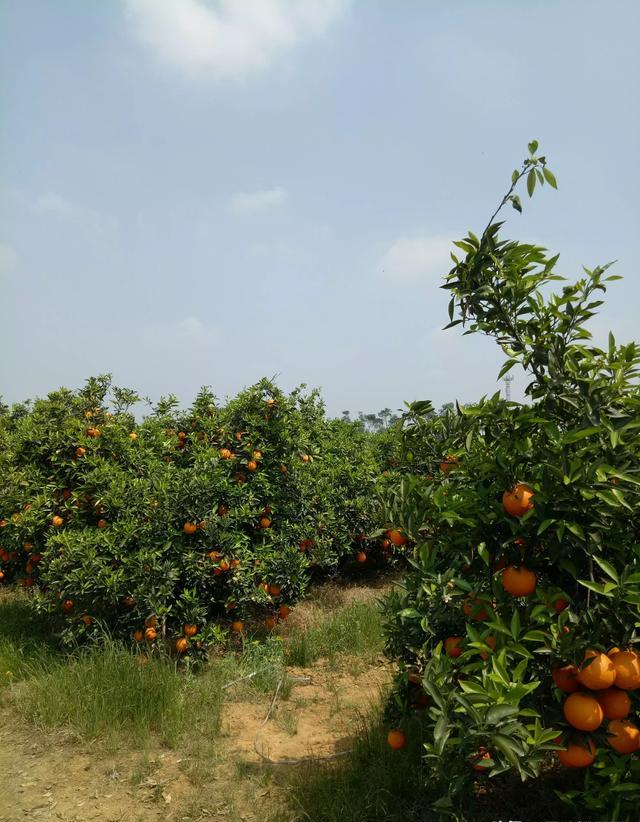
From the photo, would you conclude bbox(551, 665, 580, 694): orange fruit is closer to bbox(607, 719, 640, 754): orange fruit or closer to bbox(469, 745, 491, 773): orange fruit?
bbox(607, 719, 640, 754): orange fruit

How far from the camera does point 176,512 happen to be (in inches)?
198

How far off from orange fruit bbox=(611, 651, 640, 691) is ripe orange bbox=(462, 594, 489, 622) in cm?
49

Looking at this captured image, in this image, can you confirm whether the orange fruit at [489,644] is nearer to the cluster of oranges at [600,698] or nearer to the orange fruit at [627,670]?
the cluster of oranges at [600,698]

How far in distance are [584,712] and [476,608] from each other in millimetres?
516

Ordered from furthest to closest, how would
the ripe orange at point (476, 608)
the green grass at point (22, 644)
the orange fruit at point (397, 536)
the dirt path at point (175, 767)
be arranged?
1. the green grass at point (22, 644)
2. the dirt path at point (175, 767)
3. the orange fruit at point (397, 536)
4. the ripe orange at point (476, 608)

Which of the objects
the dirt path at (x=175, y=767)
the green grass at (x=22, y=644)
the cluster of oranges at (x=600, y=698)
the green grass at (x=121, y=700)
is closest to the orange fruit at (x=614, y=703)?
the cluster of oranges at (x=600, y=698)

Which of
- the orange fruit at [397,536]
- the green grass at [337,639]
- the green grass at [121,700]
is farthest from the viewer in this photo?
the green grass at [337,639]

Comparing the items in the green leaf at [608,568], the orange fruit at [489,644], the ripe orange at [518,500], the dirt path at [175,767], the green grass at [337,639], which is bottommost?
the dirt path at [175,767]

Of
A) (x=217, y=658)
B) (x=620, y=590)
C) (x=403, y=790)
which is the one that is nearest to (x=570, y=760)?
(x=620, y=590)

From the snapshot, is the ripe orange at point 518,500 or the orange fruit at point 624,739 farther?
the ripe orange at point 518,500

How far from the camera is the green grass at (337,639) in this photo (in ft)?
17.3

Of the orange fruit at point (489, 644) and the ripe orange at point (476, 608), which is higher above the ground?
the ripe orange at point (476, 608)

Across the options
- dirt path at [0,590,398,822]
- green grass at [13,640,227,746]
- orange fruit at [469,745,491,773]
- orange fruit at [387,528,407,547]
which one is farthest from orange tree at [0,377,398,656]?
orange fruit at [469,745,491,773]

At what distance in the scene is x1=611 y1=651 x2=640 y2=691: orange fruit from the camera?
2.09 meters
